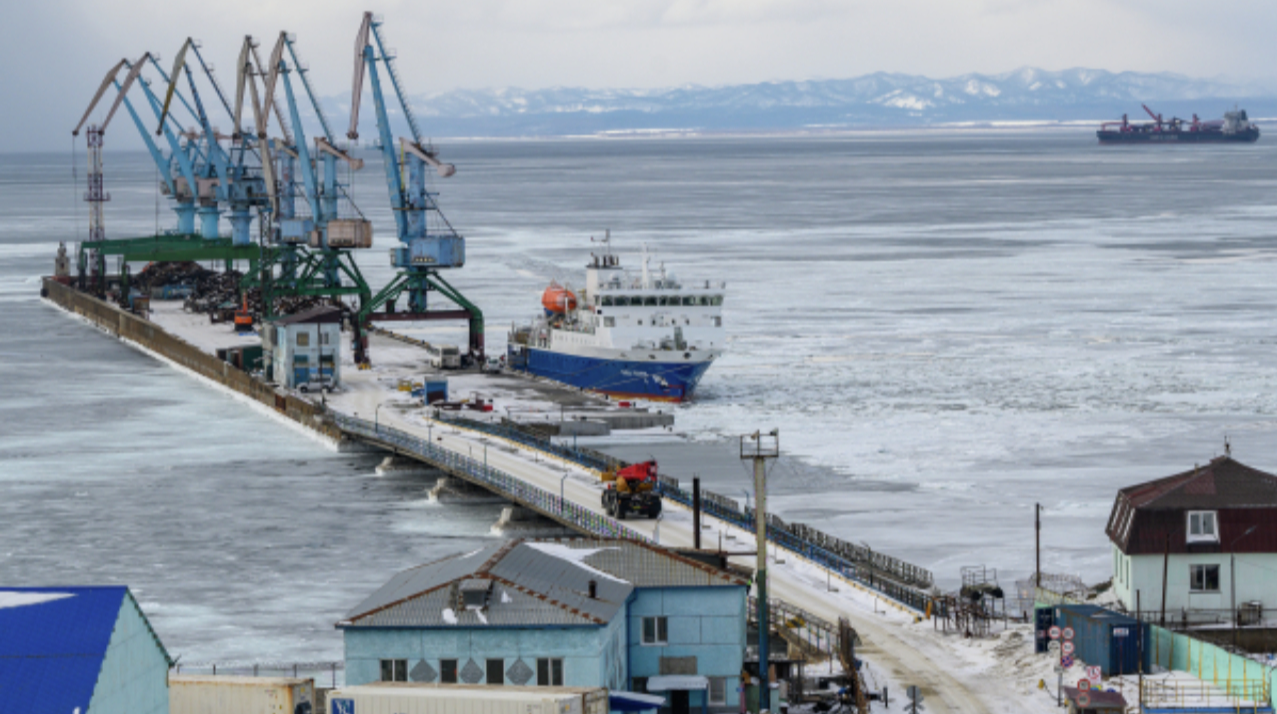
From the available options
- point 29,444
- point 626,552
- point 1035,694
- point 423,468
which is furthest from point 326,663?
point 29,444

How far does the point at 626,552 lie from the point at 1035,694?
7.95 meters

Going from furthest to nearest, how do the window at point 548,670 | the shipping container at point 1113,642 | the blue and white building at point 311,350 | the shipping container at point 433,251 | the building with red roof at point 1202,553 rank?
the shipping container at point 433,251 → the blue and white building at point 311,350 → the building with red roof at point 1202,553 → the shipping container at point 1113,642 → the window at point 548,670

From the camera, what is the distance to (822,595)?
4391 cm

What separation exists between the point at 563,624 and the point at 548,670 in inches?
33.1

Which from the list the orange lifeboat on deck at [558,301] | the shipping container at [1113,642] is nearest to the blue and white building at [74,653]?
the shipping container at [1113,642]

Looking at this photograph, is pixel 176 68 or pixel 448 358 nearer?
pixel 448 358

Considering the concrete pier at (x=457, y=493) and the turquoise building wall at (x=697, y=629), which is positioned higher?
the turquoise building wall at (x=697, y=629)

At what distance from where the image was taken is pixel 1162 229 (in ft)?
591

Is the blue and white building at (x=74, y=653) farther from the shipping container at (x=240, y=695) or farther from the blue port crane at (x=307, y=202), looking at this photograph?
the blue port crane at (x=307, y=202)

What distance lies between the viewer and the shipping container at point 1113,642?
115 feet

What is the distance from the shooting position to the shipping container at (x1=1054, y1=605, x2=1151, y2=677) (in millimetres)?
35062

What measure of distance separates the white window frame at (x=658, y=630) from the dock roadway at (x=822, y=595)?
14.6 feet

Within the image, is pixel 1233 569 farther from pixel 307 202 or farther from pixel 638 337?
pixel 307 202

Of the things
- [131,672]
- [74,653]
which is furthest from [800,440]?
[74,653]
